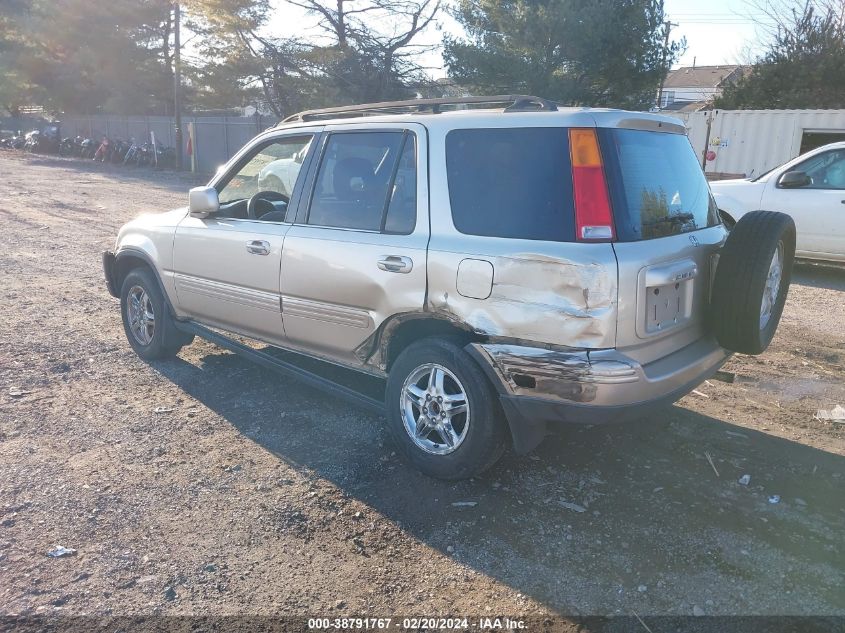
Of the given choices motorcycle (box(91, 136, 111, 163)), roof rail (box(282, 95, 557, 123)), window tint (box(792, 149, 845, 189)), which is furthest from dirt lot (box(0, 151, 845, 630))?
motorcycle (box(91, 136, 111, 163))

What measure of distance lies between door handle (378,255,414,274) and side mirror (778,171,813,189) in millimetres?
7091

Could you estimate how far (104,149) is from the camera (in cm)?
3173

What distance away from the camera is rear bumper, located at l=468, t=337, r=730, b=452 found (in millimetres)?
3012

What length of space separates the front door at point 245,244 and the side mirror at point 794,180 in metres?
6.84

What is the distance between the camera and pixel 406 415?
3.71 metres

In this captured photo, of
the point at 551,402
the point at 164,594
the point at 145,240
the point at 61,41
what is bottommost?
the point at 164,594

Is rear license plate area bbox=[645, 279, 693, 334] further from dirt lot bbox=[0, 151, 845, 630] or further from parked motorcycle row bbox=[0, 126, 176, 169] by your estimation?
parked motorcycle row bbox=[0, 126, 176, 169]

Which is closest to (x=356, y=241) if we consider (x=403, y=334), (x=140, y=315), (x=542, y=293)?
(x=403, y=334)

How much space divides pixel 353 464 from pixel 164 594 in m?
1.30

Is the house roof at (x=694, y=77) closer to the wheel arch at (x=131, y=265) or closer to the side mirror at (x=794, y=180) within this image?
the side mirror at (x=794, y=180)

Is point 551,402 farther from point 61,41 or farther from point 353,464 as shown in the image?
point 61,41

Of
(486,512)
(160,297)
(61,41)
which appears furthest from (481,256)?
(61,41)

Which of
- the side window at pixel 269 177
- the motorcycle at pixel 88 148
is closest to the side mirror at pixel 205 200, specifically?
the side window at pixel 269 177

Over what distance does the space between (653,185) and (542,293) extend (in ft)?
2.96
